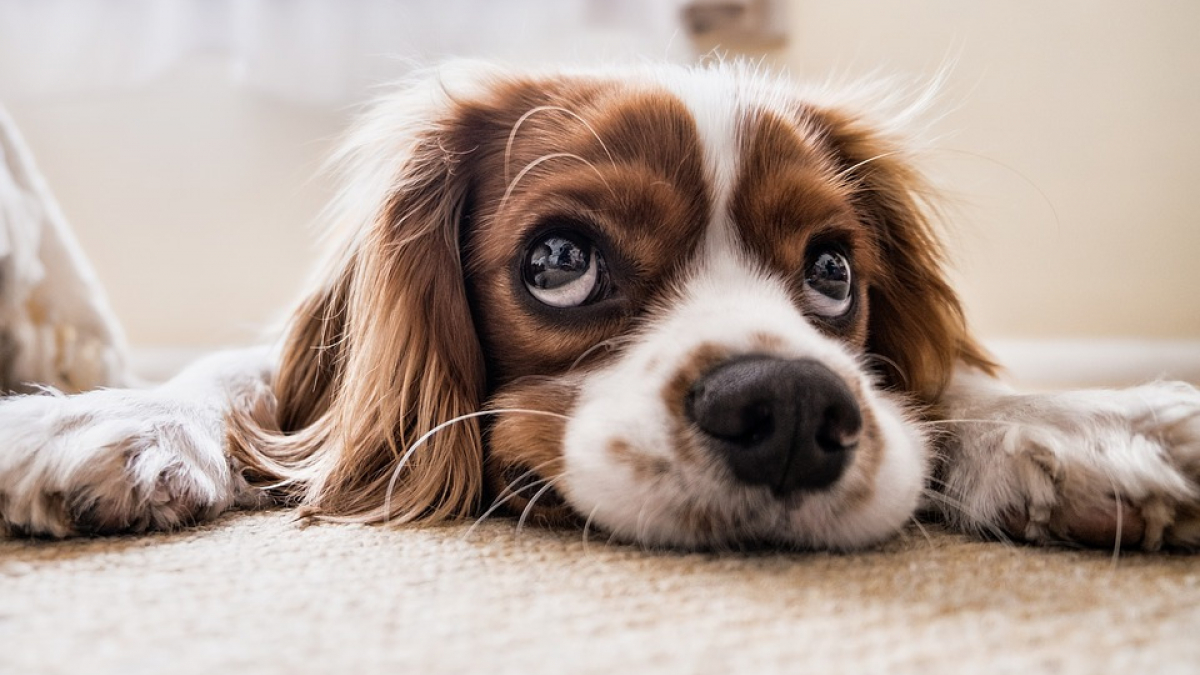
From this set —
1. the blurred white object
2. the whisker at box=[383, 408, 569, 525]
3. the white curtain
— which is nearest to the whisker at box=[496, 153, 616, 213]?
the whisker at box=[383, 408, 569, 525]

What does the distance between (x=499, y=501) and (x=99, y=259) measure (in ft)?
8.95

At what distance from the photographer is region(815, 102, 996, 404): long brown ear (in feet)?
5.39

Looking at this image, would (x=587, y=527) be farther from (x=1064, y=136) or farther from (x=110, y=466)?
(x=1064, y=136)

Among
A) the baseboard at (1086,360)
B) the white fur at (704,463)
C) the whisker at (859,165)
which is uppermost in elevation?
the whisker at (859,165)

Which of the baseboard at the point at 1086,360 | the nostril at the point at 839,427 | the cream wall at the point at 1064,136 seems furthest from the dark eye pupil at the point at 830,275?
the baseboard at the point at 1086,360

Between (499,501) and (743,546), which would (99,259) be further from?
(743,546)

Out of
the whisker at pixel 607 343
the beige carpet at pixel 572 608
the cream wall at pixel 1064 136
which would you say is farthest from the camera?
the cream wall at pixel 1064 136

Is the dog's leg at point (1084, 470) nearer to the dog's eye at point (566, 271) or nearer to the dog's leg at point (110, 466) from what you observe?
the dog's eye at point (566, 271)

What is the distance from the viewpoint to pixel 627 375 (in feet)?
3.91

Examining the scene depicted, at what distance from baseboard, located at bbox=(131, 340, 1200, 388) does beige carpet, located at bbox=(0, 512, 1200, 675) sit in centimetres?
240

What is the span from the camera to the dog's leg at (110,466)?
1.08 meters

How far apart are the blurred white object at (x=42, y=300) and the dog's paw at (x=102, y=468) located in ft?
1.79

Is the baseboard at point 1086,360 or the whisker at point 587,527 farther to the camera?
the baseboard at point 1086,360

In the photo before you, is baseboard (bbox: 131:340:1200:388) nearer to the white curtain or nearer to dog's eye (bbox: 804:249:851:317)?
the white curtain
